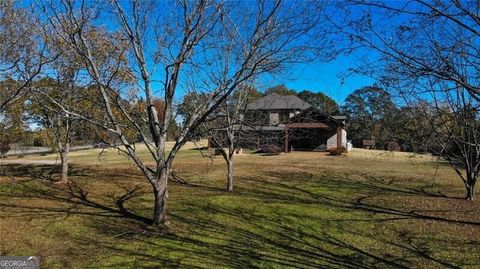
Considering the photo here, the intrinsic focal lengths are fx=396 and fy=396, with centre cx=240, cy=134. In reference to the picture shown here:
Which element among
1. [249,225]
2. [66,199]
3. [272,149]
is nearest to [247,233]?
[249,225]

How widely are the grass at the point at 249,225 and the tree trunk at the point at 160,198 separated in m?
0.25

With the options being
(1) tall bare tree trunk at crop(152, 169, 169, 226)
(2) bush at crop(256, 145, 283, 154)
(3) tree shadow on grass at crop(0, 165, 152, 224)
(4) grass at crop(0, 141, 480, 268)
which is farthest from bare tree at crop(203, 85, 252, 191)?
(2) bush at crop(256, 145, 283, 154)

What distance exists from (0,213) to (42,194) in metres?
3.24

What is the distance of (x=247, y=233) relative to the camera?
8578mm

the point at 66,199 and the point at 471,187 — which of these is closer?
the point at 471,187

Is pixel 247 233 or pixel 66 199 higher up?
pixel 66 199

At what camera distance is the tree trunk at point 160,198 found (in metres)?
8.84

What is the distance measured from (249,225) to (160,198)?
215cm

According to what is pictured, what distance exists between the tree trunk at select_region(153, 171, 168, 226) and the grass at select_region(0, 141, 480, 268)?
0.25m

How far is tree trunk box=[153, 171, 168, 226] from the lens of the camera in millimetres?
8836

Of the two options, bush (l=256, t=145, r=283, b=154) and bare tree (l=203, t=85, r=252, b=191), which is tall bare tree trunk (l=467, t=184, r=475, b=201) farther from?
bush (l=256, t=145, r=283, b=154)

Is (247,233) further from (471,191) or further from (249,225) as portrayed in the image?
(471,191)

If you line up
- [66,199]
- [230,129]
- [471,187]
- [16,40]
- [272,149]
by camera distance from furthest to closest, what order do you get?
[272,149] → [230,129] → [66,199] → [471,187] → [16,40]

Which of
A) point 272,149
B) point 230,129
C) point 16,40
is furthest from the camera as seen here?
point 272,149
